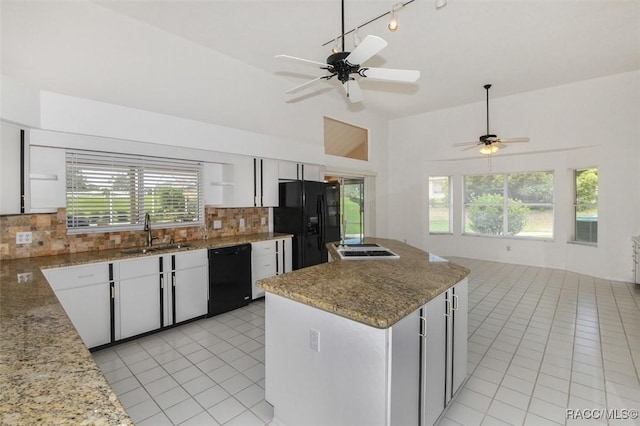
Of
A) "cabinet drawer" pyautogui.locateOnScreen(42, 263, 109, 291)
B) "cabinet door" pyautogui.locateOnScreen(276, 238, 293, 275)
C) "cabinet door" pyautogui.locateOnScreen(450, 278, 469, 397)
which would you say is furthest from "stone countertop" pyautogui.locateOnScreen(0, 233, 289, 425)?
"cabinet door" pyautogui.locateOnScreen(276, 238, 293, 275)

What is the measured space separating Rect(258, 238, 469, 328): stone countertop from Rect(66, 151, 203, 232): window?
2499mm

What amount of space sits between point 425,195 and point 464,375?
5.65 meters

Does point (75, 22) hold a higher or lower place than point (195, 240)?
higher

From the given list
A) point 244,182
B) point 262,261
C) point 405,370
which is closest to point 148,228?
point 244,182

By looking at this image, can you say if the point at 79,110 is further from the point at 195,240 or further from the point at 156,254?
the point at 195,240

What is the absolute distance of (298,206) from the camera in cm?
468

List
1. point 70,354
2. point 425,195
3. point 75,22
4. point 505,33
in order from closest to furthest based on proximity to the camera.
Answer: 1. point 70,354
2. point 75,22
3. point 505,33
4. point 425,195

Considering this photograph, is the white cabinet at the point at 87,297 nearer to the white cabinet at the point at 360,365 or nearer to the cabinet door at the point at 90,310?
the cabinet door at the point at 90,310

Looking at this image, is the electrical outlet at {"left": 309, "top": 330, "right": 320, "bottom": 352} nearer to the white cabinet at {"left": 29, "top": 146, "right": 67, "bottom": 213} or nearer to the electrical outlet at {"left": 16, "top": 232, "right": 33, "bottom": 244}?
the white cabinet at {"left": 29, "top": 146, "right": 67, "bottom": 213}

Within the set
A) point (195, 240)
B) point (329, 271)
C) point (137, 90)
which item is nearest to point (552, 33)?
point (329, 271)

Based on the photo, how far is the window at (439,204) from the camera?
24.5 feet

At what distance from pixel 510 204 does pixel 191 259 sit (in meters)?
6.72

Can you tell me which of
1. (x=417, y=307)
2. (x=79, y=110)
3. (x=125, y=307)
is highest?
(x=79, y=110)

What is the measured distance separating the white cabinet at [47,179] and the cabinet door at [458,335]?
3579 mm
